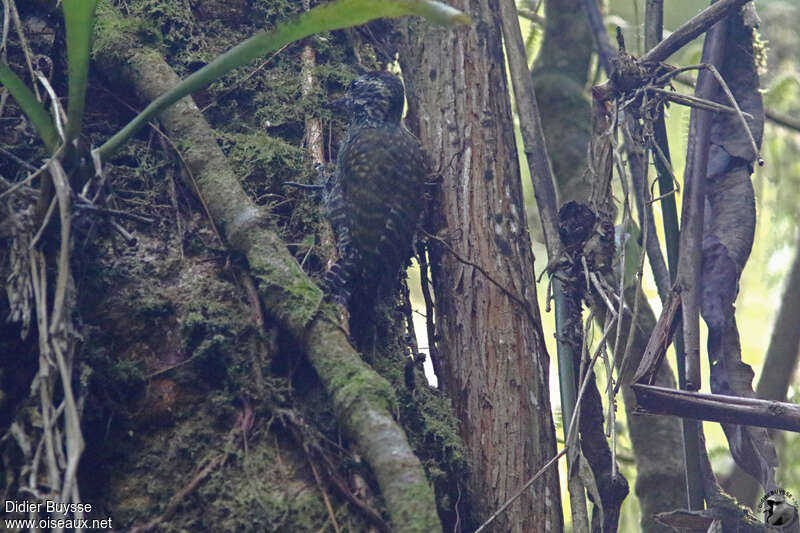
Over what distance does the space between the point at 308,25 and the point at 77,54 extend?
0.54 m

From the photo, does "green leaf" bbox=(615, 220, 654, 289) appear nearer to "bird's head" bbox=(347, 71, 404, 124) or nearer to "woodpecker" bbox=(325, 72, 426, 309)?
"woodpecker" bbox=(325, 72, 426, 309)

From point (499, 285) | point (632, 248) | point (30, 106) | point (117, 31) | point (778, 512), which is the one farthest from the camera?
point (632, 248)

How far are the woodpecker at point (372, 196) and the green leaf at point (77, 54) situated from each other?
0.79m

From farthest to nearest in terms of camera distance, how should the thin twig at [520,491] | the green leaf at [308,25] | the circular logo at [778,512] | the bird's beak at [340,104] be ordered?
the bird's beak at [340,104], the circular logo at [778,512], the thin twig at [520,491], the green leaf at [308,25]

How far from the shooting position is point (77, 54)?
177 cm

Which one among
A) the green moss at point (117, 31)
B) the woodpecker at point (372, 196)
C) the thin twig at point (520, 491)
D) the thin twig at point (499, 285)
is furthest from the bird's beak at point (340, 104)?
the thin twig at point (520, 491)

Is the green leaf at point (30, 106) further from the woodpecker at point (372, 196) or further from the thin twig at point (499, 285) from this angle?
the thin twig at point (499, 285)

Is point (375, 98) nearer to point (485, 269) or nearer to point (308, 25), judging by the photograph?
point (485, 269)

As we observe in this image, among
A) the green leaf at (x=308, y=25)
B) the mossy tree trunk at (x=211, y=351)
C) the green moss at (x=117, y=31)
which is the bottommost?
the mossy tree trunk at (x=211, y=351)

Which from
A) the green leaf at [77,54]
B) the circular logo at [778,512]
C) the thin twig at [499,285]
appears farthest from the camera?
the thin twig at [499,285]

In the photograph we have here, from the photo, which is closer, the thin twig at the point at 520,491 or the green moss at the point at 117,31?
the thin twig at the point at 520,491

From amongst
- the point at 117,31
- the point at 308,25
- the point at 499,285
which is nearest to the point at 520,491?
the point at 499,285

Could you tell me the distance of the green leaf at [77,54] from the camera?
5.65ft

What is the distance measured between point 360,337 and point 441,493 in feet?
1.61
